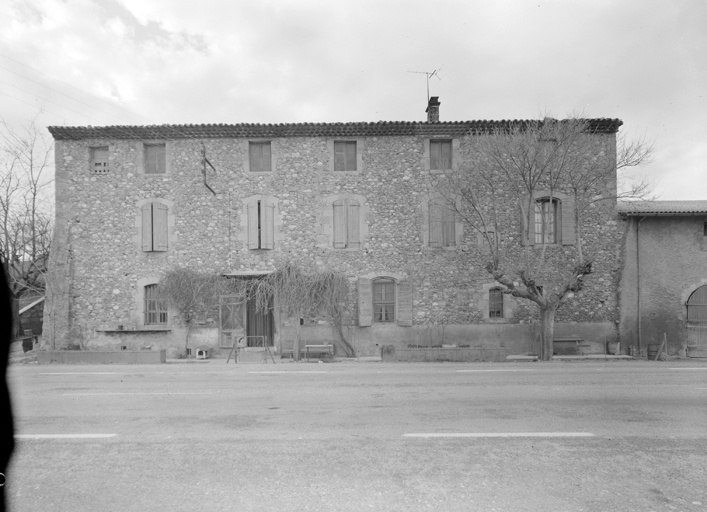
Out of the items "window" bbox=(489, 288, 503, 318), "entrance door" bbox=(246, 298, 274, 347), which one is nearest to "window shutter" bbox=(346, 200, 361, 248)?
"entrance door" bbox=(246, 298, 274, 347)

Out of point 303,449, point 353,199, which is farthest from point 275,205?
point 303,449

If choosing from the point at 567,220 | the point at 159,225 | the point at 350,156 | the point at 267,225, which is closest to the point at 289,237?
the point at 267,225

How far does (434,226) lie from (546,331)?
17.6ft

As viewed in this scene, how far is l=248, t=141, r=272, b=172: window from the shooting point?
54.6ft

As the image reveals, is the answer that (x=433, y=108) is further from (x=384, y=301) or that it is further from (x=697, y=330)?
(x=697, y=330)

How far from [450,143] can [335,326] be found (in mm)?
8259

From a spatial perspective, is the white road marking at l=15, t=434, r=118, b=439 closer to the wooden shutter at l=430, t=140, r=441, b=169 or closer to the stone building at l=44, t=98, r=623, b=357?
the stone building at l=44, t=98, r=623, b=357

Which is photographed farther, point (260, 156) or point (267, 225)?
point (260, 156)

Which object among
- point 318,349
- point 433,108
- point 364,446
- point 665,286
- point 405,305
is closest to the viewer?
point 364,446

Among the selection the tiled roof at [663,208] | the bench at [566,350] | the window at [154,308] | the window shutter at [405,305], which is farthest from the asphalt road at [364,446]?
the tiled roof at [663,208]

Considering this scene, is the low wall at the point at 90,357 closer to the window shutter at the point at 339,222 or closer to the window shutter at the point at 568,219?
the window shutter at the point at 339,222

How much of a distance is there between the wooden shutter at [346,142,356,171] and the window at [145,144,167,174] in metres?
7.11

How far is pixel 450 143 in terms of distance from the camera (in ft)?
54.2

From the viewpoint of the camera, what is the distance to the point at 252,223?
645 inches
